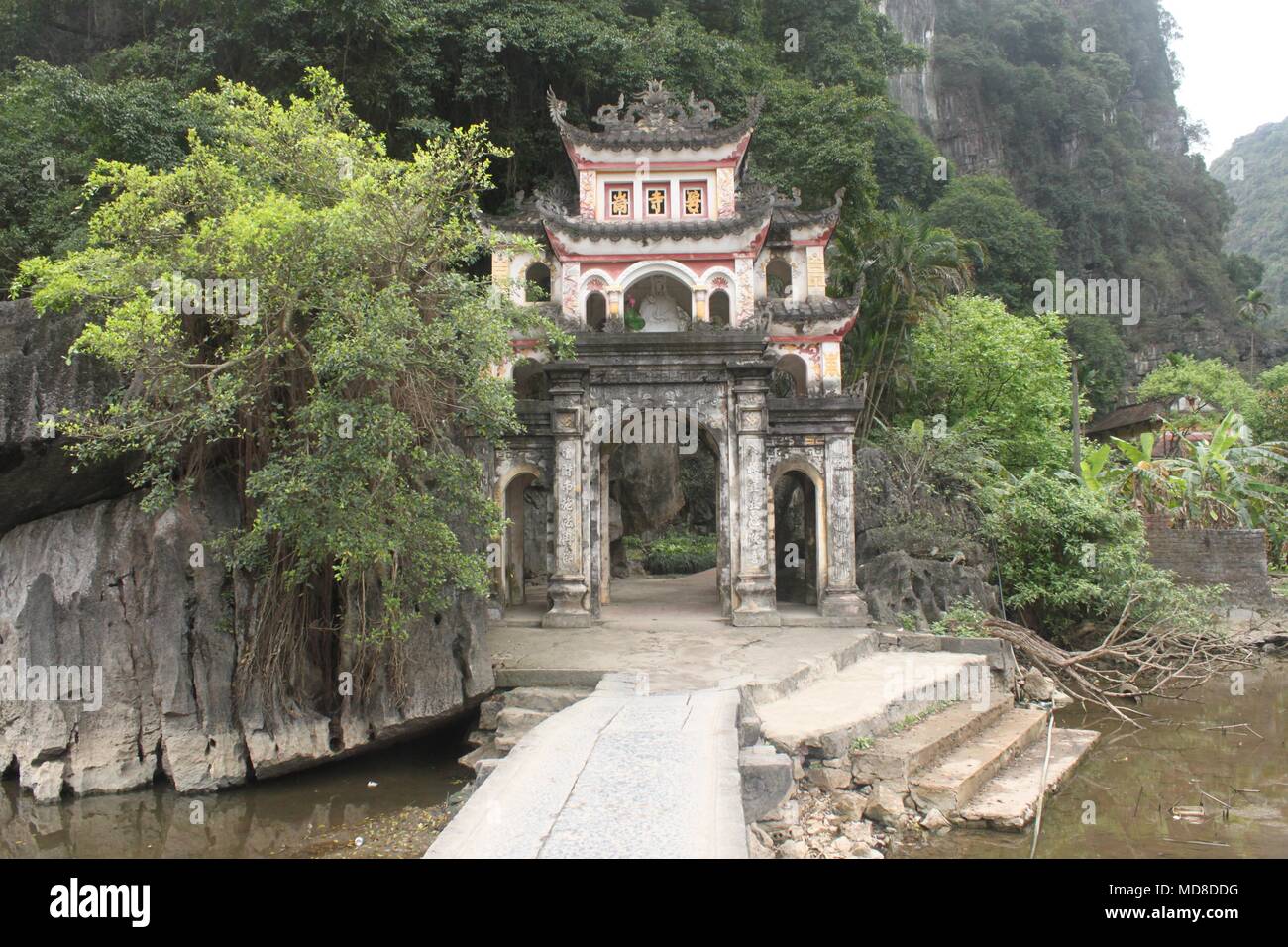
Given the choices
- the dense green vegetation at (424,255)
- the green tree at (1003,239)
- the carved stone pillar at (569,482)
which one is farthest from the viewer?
the green tree at (1003,239)

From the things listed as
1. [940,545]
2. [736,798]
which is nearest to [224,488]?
[736,798]

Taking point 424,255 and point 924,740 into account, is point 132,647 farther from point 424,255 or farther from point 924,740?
point 924,740

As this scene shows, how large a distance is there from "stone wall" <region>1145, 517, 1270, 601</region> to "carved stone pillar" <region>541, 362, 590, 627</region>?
14.8 m

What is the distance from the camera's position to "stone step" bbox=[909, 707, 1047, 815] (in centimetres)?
849

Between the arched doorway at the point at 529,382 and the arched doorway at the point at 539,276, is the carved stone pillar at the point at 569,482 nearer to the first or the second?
the arched doorway at the point at 539,276

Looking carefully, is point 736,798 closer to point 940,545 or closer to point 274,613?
point 274,613

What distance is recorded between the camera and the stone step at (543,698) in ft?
31.6

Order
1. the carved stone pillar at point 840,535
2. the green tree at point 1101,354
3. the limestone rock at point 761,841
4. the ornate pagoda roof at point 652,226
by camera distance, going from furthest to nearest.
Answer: the green tree at point 1101,354 < the ornate pagoda roof at point 652,226 < the carved stone pillar at point 840,535 < the limestone rock at point 761,841

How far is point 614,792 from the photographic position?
5848 mm

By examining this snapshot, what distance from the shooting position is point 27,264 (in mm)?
8562

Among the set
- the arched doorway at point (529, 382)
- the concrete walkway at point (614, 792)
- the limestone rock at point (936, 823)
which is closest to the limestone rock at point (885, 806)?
the limestone rock at point (936, 823)

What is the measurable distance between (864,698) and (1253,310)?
49.8 m

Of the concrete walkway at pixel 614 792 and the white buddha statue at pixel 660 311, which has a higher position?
the white buddha statue at pixel 660 311

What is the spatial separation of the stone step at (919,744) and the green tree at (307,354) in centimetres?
436
